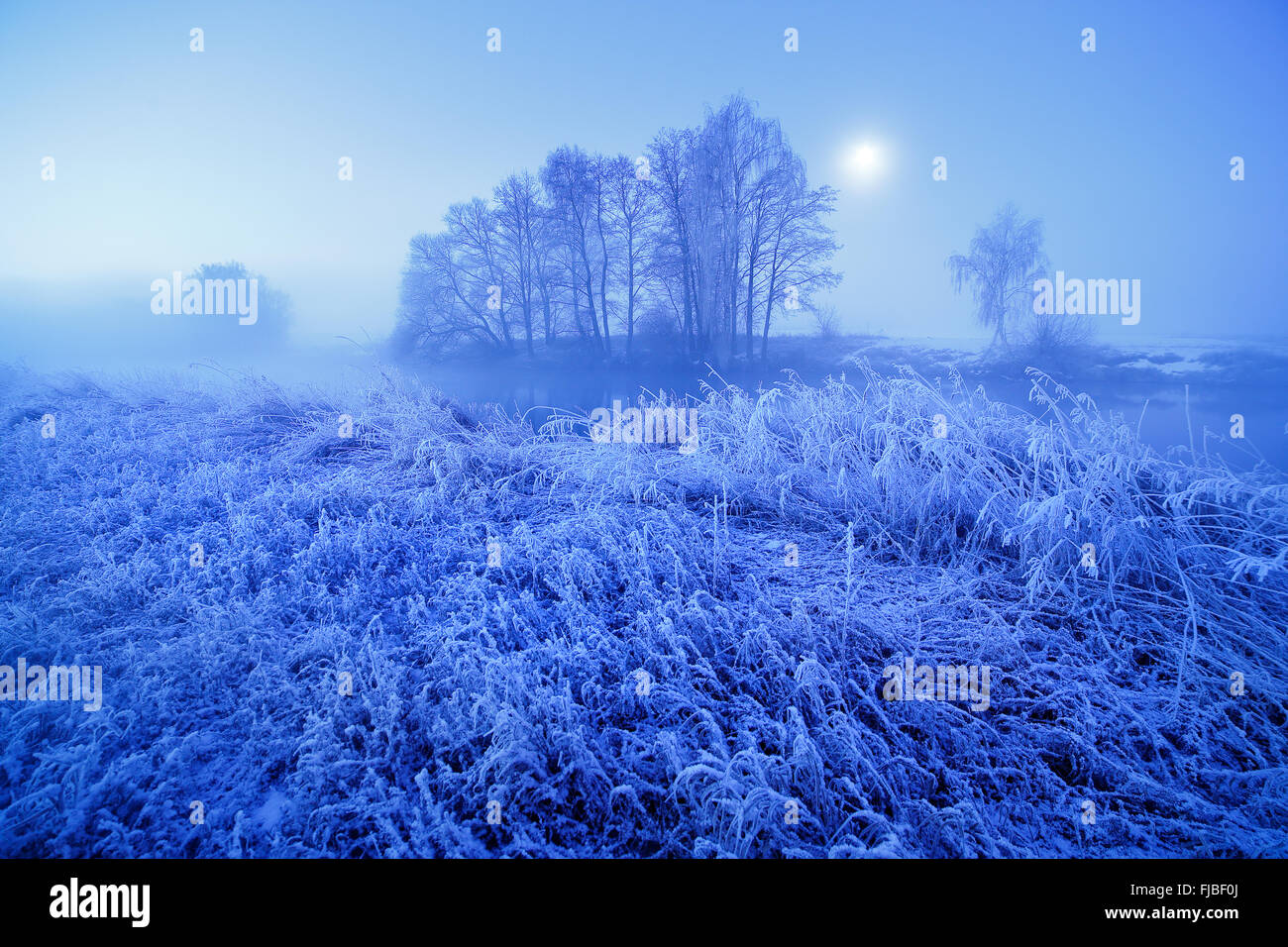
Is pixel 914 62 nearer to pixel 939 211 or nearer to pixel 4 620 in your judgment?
pixel 939 211

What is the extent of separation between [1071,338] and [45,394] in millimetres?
11504

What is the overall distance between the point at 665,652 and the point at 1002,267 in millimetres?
5343

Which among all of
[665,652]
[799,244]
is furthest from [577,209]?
[665,652]

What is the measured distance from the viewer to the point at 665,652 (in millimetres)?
1889

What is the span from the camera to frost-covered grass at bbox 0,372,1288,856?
132cm

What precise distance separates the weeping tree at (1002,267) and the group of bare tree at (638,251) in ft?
4.16

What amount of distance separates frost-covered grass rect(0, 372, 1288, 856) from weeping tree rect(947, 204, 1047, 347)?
2.32 meters

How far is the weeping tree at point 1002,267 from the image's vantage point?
484cm

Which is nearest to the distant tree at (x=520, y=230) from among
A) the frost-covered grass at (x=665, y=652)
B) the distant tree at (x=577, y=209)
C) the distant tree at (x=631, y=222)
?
the distant tree at (x=577, y=209)

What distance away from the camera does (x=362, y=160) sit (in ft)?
17.7

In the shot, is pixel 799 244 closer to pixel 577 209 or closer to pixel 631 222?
pixel 631 222

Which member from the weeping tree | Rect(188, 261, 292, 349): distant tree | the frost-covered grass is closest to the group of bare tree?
the weeping tree

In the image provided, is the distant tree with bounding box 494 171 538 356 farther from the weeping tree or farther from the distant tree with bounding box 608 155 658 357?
the weeping tree
